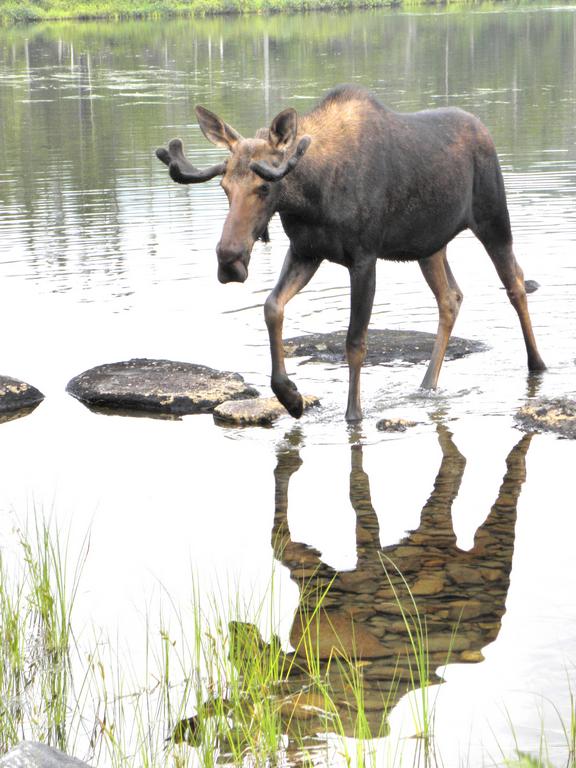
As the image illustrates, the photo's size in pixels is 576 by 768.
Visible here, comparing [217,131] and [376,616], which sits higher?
[217,131]

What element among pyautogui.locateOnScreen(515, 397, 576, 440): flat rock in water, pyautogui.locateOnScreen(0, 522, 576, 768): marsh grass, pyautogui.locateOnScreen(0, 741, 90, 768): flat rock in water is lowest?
pyautogui.locateOnScreen(515, 397, 576, 440): flat rock in water

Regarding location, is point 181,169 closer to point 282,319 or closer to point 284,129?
point 284,129

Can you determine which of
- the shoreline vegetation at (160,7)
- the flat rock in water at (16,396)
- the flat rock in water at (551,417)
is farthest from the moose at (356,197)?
the shoreline vegetation at (160,7)

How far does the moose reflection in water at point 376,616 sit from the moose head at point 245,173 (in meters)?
1.31

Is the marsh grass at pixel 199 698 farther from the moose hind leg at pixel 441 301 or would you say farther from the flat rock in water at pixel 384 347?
the flat rock in water at pixel 384 347

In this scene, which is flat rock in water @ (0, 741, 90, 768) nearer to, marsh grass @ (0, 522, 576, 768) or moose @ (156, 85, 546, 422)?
marsh grass @ (0, 522, 576, 768)

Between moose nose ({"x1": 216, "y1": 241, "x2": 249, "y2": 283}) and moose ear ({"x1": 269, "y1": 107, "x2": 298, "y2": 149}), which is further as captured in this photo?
moose ear ({"x1": 269, "y1": 107, "x2": 298, "y2": 149})

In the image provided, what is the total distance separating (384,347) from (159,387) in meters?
1.84

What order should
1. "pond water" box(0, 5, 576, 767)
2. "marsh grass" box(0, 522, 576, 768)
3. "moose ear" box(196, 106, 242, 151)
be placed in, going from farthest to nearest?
"moose ear" box(196, 106, 242, 151), "pond water" box(0, 5, 576, 767), "marsh grass" box(0, 522, 576, 768)

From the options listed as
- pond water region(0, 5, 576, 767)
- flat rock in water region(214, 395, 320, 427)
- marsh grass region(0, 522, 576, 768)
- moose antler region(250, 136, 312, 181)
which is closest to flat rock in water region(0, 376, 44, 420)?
pond water region(0, 5, 576, 767)

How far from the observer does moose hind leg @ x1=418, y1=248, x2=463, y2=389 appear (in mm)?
9000

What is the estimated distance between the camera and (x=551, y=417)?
26.3 ft

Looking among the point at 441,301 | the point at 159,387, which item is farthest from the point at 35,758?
the point at 441,301

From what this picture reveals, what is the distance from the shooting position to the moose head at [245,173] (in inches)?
281
